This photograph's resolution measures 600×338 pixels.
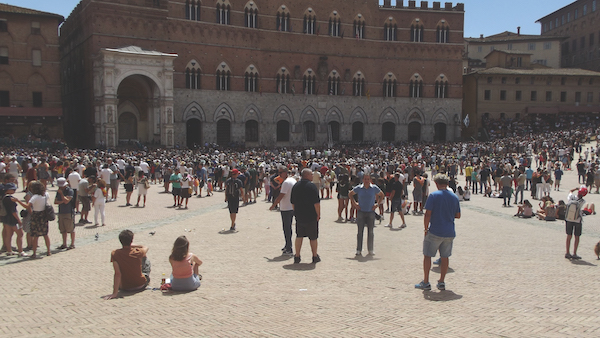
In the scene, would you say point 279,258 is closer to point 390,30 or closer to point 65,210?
point 65,210

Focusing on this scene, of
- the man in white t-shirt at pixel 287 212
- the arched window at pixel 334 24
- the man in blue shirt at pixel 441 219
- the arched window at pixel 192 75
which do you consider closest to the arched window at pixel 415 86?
the arched window at pixel 334 24

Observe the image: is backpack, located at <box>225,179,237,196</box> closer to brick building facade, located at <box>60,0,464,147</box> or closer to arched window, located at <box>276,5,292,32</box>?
brick building facade, located at <box>60,0,464,147</box>

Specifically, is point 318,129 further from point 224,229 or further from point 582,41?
point 582,41

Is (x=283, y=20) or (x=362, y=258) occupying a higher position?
(x=283, y=20)

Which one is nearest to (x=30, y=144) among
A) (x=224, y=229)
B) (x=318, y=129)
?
(x=318, y=129)

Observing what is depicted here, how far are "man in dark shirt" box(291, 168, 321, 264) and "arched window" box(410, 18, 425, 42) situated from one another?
1892 inches

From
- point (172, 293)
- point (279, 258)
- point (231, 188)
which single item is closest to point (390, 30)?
point (231, 188)

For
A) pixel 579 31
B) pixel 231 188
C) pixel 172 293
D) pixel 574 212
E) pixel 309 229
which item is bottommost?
pixel 172 293

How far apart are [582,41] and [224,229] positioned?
234 feet

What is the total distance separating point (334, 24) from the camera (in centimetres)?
5212

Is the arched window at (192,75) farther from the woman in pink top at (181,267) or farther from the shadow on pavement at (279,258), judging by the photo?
the woman in pink top at (181,267)

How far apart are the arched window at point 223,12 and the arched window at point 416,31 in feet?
65.1

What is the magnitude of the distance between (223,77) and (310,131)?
413 inches

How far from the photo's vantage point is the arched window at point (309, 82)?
169 feet
